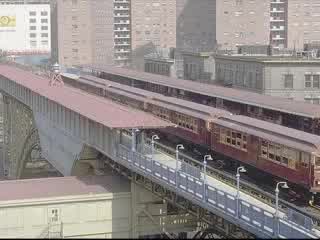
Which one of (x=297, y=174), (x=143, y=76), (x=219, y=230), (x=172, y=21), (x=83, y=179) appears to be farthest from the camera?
(x=172, y=21)

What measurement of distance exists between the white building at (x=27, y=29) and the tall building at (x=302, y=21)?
58208 mm

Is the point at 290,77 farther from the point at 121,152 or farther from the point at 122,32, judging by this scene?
the point at 122,32

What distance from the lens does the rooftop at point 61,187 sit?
32741 millimetres

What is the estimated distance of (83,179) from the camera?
36031mm

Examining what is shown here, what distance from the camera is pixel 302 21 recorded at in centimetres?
13412

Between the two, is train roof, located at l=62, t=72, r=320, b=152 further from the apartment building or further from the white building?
the white building

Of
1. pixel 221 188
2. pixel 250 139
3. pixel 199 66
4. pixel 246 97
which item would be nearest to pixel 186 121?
pixel 246 97

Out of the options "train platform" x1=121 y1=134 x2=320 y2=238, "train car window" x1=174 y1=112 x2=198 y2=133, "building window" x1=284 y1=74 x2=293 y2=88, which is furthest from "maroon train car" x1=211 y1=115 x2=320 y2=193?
"building window" x1=284 y1=74 x2=293 y2=88

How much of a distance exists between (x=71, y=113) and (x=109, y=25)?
90.2m

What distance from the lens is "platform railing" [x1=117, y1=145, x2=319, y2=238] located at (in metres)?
23.0

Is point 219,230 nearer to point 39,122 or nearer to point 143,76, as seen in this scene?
point 39,122

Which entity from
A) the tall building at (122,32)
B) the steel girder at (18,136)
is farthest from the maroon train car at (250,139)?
the tall building at (122,32)

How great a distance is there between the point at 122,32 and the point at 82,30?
1186 centimetres


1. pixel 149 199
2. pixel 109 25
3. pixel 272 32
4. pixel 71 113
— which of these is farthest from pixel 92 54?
pixel 149 199
